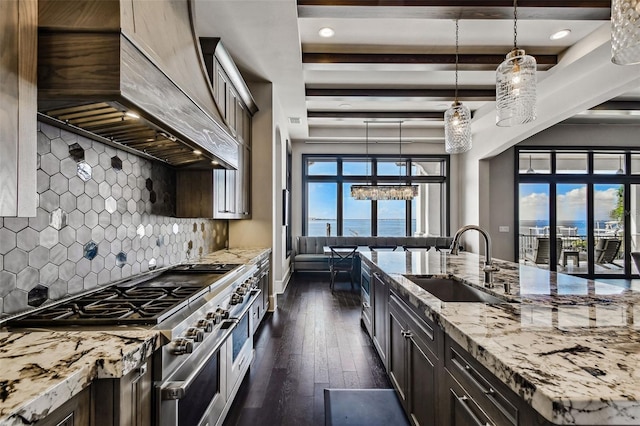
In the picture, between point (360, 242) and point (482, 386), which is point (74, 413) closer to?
point (482, 386)

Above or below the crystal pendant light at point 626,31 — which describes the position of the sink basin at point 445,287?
below

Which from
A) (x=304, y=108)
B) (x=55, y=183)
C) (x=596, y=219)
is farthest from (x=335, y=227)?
(x=55, y=183)

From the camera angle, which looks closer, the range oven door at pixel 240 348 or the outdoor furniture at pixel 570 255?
the range oven door at pixel 240 348

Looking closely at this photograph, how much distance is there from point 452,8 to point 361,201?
18.4 ft

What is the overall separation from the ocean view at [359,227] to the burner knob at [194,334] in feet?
22.6

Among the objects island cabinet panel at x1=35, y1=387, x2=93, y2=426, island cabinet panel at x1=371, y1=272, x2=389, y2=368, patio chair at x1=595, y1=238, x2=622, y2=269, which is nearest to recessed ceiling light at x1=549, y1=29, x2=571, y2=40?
island cabinet panel at x1=371, y1=272, x2=389, y2=368

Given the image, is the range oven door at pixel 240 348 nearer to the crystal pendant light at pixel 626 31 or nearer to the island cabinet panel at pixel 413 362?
the island cabinet panel at pixel 413 362

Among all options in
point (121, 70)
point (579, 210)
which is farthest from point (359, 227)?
point (121, 70)

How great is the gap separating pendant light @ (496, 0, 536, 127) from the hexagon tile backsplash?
106 inches

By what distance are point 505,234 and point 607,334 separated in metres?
6.78

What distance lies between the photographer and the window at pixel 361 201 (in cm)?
833

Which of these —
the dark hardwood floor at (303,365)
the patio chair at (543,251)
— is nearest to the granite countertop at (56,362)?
the dark hardwood floor at (303,365)

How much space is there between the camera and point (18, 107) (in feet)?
3.13

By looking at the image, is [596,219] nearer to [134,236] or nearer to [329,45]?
[329,45]
